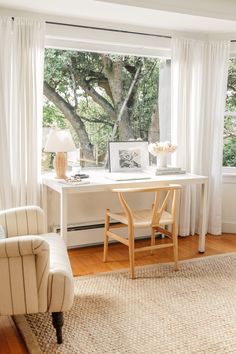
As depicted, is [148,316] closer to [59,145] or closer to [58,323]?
[58,323]

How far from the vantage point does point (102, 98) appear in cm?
411

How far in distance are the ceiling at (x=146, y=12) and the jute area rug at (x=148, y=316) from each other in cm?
220

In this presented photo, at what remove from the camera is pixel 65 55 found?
388 cm

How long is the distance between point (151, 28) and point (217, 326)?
284cm

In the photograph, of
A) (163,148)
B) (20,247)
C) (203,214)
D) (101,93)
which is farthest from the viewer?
(101,93)

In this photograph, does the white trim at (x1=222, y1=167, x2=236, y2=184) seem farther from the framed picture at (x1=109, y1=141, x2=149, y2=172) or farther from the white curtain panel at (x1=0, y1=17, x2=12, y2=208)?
the white curtain panel at (x1=0, y1=17, x2=12, y2=208)

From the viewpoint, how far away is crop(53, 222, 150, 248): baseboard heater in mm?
3814

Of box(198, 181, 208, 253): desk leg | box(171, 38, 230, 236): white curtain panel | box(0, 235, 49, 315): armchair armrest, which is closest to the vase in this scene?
box(171, 38, 230, 236): white curtain panel

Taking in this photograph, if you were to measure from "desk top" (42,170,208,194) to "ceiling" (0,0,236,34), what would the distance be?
1.44m

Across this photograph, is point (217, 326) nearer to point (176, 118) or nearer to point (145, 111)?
point (176, 118)

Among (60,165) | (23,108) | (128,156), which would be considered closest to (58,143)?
(60,165)

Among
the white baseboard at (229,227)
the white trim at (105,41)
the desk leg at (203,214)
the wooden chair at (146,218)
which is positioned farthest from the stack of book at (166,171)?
the white trim at (105,41)

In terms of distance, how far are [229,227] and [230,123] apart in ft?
3.88

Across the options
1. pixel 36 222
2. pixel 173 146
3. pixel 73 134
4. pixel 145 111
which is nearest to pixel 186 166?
pixel 173 146
